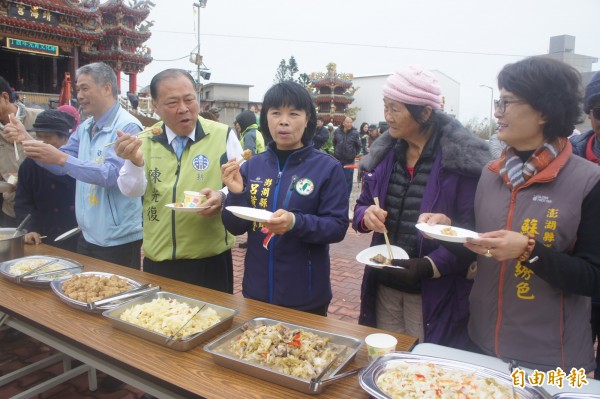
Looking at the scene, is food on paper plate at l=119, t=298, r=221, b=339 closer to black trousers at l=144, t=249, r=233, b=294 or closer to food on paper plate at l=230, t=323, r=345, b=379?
food on paper plate at l=230, t=323, r=345, b=379

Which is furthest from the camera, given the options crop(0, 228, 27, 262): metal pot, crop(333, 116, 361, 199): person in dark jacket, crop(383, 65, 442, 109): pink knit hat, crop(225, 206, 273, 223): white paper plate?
crop(333, 116, 361, 199): person in dark jacket

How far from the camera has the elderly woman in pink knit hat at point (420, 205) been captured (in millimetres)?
1812

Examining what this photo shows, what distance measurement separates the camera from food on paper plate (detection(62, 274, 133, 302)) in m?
1.88

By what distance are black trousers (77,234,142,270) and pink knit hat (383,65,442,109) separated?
1.96 m

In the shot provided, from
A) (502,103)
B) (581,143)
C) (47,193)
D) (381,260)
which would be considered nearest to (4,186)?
(47,193)

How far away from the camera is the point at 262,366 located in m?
1.32

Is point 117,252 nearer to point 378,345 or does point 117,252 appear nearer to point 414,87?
point 378,345

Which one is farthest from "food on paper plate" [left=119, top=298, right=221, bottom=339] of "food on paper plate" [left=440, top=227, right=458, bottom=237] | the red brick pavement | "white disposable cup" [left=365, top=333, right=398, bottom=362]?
the red brick pavement

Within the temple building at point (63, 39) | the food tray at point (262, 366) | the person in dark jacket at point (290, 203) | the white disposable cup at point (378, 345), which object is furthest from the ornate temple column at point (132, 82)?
the white disposable cup at point (378, 345)

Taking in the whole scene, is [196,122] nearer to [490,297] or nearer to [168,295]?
[168,295]

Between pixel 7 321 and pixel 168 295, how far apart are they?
793 mm

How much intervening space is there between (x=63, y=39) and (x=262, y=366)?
22275mm

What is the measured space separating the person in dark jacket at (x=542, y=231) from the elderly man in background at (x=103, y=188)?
212cm

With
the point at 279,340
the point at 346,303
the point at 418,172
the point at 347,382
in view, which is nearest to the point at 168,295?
the point at 279,340
